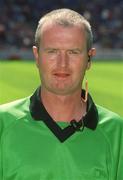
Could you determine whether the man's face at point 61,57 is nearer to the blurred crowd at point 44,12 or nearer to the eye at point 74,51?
the eye at point 74,51

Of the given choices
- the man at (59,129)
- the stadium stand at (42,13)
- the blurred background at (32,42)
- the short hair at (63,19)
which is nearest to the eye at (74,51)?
the man at (59,129)

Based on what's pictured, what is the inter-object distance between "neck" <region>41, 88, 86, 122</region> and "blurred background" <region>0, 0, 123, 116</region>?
1255 cm

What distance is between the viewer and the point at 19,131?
286cm

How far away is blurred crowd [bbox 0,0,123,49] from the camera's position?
30.1 meters

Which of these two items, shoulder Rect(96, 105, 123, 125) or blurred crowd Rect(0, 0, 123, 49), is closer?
shoulder Rect(96, 105, 123, 125)

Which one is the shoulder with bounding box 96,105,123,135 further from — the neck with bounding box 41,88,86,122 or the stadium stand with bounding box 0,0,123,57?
the stadium stand with bounding box 0,0,123,57

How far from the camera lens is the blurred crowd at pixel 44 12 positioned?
30078 mm

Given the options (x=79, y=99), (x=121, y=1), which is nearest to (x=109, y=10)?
(x=121, y=1)

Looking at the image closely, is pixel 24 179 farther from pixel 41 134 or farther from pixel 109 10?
pixel 109 10

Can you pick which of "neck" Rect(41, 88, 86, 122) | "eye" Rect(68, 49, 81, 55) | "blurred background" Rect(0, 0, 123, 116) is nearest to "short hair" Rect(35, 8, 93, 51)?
"eye" Rect(68, 49, 81, 55)

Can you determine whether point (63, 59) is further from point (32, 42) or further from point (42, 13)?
point (42, 13)

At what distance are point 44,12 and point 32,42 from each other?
157 inches

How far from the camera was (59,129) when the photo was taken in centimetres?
285

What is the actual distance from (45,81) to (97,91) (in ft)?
43.7
